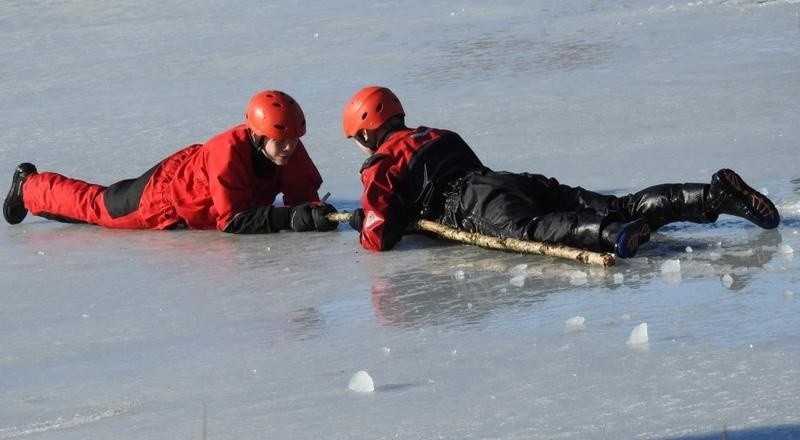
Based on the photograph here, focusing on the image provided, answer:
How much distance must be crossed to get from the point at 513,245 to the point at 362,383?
5.48 feet

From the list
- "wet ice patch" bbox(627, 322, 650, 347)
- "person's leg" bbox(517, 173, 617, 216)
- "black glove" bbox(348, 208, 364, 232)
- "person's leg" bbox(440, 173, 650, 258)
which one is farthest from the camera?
"black glove" bbox(348, 208, 364, 232)

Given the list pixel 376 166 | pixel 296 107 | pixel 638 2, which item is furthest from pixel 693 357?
pixel 638 2

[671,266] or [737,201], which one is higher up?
[737,201]

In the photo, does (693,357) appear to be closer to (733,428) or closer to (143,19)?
(733,428)

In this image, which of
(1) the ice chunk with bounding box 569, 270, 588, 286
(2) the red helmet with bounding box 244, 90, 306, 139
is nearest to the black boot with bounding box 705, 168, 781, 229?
(1) the ice chunk with bounding box 569, 270, 588, 286

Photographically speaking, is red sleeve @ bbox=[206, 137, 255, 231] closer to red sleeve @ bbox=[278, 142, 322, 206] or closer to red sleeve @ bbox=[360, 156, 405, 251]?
red sleeve @ bbox=[278, 142, 322, 206]

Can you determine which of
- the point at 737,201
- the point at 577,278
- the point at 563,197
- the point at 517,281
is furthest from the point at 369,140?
the point at 737,201

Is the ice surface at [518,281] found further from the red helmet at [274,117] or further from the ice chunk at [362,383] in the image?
the red helmet at [274,117]

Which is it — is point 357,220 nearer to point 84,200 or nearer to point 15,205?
point 84,200

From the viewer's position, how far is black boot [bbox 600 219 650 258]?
531cm

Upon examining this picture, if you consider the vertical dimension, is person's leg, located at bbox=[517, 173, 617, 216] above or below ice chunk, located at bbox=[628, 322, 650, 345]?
above

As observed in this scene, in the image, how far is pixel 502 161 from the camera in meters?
7.65

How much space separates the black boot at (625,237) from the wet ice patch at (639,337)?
90 cm

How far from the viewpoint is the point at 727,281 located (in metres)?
4.98
